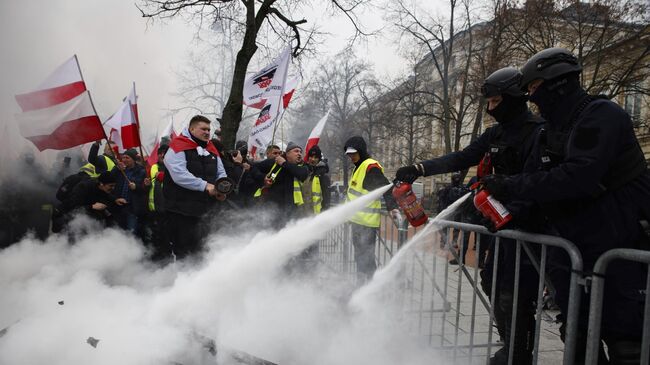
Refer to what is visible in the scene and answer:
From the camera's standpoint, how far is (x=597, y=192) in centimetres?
203

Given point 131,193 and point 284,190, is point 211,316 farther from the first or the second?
point 131,193

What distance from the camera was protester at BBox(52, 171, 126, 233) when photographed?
611cm

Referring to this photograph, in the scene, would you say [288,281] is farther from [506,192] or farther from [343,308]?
[506,192]

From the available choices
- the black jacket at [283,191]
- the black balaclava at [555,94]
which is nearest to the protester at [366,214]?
the black jacket at [283,191]

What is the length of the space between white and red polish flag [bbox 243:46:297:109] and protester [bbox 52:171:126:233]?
311 centimetres

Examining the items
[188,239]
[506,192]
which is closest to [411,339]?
[506,192]

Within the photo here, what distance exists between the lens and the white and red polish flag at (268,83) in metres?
7.81

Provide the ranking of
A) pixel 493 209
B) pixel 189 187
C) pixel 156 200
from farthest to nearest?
pixel 156 200
pixel 189 187
pixel 493 209

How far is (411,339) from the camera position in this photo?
3635 mm

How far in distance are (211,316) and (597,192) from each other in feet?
8.03

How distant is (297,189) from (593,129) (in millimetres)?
4270

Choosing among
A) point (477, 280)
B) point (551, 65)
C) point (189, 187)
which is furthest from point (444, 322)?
point (189, 187)

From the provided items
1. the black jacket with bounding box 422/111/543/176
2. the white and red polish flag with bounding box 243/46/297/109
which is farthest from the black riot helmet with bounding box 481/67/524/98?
the white and red polish flag with bounding box 243/46/297/109

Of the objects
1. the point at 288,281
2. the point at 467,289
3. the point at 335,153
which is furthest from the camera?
the point at 335,153
